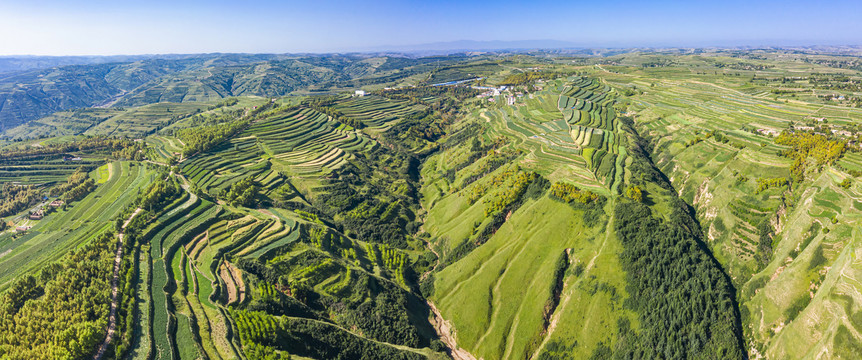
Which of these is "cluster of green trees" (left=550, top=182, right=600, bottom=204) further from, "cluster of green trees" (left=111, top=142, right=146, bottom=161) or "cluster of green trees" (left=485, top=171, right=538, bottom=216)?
"cluster of green trees" (left=111, top=142, right=146, bottom=161)

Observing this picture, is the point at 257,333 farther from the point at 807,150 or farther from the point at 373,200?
the point at 807,150

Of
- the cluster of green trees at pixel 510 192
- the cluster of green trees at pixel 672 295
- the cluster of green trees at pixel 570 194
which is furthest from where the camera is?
the cluster of green trees at pixel 510 192

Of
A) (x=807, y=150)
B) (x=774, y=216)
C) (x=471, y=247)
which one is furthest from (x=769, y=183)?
(x=471, y=247)

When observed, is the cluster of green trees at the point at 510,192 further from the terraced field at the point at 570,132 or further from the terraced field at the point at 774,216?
the terraced field at the point at 774,216

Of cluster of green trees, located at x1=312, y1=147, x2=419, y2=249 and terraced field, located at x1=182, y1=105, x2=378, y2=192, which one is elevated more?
terraced field, located at x1=182, y1=105, x2=378, y2=192

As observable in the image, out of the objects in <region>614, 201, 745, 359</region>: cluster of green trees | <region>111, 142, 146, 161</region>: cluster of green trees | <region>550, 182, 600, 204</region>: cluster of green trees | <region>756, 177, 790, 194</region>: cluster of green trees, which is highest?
<region>111, 142, 146, 161</region>: cluster of green trees

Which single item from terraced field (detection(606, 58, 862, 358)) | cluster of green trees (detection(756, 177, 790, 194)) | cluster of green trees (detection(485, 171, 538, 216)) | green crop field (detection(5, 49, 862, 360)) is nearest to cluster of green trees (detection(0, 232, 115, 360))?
green crop field (detection(5, 49, 862, 360))

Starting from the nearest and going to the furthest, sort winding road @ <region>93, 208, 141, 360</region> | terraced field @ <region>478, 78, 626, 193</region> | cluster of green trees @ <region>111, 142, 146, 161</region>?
winding road @ <region>93, 208, 141, 360</region>
terraced field @ <region>478, 78, 626, 193</region>
cluster of green trees @ <region>111, 142, 146, 161</region>

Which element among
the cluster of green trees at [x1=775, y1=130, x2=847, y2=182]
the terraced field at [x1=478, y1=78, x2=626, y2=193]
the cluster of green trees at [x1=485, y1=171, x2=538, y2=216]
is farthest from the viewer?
the terraced field at [x1=478, y1=78, x2=626, y2=193]

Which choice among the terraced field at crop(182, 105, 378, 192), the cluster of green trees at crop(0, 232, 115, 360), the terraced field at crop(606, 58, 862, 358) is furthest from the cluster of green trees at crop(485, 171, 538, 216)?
the cluster of green trees at crop(0, 232, 115, 360)

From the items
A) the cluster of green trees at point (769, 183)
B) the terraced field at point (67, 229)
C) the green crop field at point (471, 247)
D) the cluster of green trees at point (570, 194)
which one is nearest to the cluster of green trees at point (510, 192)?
the green crop field at point (471, 247)

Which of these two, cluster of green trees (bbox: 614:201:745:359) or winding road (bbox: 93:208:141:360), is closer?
winding road (bbox: 93:208:141:360)

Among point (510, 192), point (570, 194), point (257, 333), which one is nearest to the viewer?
point (257, 333)
